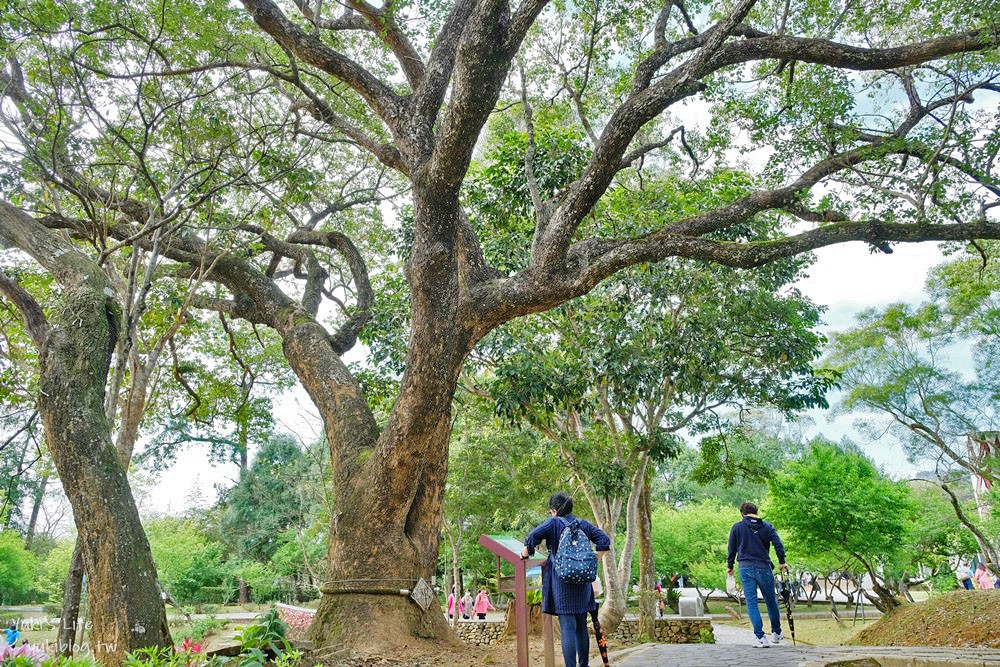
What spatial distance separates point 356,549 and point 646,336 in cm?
595

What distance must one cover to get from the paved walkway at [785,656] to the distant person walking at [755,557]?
0.36 metres

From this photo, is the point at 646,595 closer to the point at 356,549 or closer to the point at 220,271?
the point at 356,549

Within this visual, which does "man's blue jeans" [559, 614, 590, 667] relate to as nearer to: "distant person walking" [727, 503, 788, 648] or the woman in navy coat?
the woman in navy coat

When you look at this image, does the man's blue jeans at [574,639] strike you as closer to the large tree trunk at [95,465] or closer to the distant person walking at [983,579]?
the large tree trunk at [95,465]

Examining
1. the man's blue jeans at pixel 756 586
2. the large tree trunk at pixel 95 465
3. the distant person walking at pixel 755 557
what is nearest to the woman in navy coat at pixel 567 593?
the distant person walking at pixel 755 557

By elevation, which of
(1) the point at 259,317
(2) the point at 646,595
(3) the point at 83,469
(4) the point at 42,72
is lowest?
(2) the point at 646,595

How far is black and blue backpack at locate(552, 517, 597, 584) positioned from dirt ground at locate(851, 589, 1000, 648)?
5.07 m

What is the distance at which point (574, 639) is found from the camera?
4.92 m

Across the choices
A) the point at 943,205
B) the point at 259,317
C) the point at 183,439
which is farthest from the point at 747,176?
the point at 183,439

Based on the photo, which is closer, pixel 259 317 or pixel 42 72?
pixel 42 72

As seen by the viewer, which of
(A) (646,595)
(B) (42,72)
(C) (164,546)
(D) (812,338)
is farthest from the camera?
(C) (164,546)

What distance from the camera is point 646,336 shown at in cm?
1076

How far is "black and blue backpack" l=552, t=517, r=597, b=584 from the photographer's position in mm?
4914

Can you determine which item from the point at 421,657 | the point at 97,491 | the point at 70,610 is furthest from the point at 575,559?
the point at 70,610
